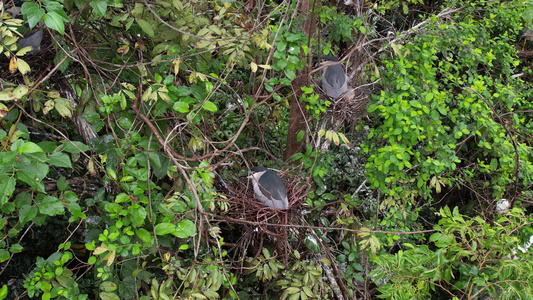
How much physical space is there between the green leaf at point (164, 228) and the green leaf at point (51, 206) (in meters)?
0.32

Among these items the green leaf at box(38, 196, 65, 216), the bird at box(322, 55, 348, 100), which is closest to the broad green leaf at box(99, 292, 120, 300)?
the green leaf at box(38, 196, 65, 216)

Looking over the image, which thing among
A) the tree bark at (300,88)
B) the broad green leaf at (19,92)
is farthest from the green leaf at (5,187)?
the tree bark at (300,88)

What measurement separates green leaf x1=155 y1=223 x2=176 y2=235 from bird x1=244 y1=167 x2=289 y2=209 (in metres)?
0.54

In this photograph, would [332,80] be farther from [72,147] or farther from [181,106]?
[72,147]

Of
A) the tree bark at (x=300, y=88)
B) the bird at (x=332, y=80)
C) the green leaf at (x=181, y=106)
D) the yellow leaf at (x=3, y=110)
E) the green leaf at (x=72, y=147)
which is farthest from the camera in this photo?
the bird at (x=332, y=80)

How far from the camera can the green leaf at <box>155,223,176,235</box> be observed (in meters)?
1.42

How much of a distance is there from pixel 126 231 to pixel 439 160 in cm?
175

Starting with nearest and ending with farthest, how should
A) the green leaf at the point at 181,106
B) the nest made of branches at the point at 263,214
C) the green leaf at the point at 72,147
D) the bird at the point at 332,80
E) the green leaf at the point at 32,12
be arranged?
the green leaf at the point at 32,12 < the green leaf at the point at 72,147 < the green leaf at the point at 181,106 < the nest made of branches at the point at 263,214 < the bird at the point at 332,80

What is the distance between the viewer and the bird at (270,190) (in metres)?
1.87

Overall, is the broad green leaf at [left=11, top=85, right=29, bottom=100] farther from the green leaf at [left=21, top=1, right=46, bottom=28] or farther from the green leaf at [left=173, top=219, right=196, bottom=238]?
the green leaf at [left=173, top=219, right=196, bottom=238]

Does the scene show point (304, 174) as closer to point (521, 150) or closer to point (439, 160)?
point (439, 160)

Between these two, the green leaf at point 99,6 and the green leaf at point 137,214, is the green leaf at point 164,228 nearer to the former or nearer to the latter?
the green leaf at point 137,214

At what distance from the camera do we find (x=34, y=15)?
1103mm

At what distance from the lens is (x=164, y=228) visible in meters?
1.43
